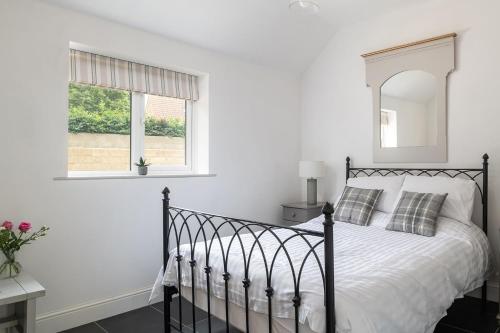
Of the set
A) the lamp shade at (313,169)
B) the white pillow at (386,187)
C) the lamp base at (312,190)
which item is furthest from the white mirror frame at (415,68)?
the lamp base at (312,190)

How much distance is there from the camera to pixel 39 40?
2475 millimetres

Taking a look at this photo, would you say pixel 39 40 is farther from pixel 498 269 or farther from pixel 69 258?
pixel 498 269

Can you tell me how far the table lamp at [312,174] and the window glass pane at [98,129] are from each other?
1.85m

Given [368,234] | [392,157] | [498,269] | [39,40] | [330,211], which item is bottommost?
[498,269]

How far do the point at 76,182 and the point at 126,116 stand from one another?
77 cm

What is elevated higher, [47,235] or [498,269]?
[47,235]

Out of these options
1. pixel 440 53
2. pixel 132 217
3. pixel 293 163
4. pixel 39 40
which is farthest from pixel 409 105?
pixel 39 40

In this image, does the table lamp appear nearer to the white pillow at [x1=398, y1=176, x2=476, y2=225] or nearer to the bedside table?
the bedside table

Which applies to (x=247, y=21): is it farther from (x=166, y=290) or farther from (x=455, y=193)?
(x=166, y=290)

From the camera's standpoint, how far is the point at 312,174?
3.81 metres

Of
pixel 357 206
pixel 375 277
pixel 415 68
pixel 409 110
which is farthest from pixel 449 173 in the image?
pixel 375 277

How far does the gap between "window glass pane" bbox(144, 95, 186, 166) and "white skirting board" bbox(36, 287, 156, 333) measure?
1181 mm

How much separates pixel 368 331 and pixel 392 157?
2439 millimetres

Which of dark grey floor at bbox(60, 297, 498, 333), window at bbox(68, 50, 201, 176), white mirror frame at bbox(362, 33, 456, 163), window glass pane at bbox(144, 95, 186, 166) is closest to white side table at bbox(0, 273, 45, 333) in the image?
dark grey floor at bbox(60, 297, 498, 333)
